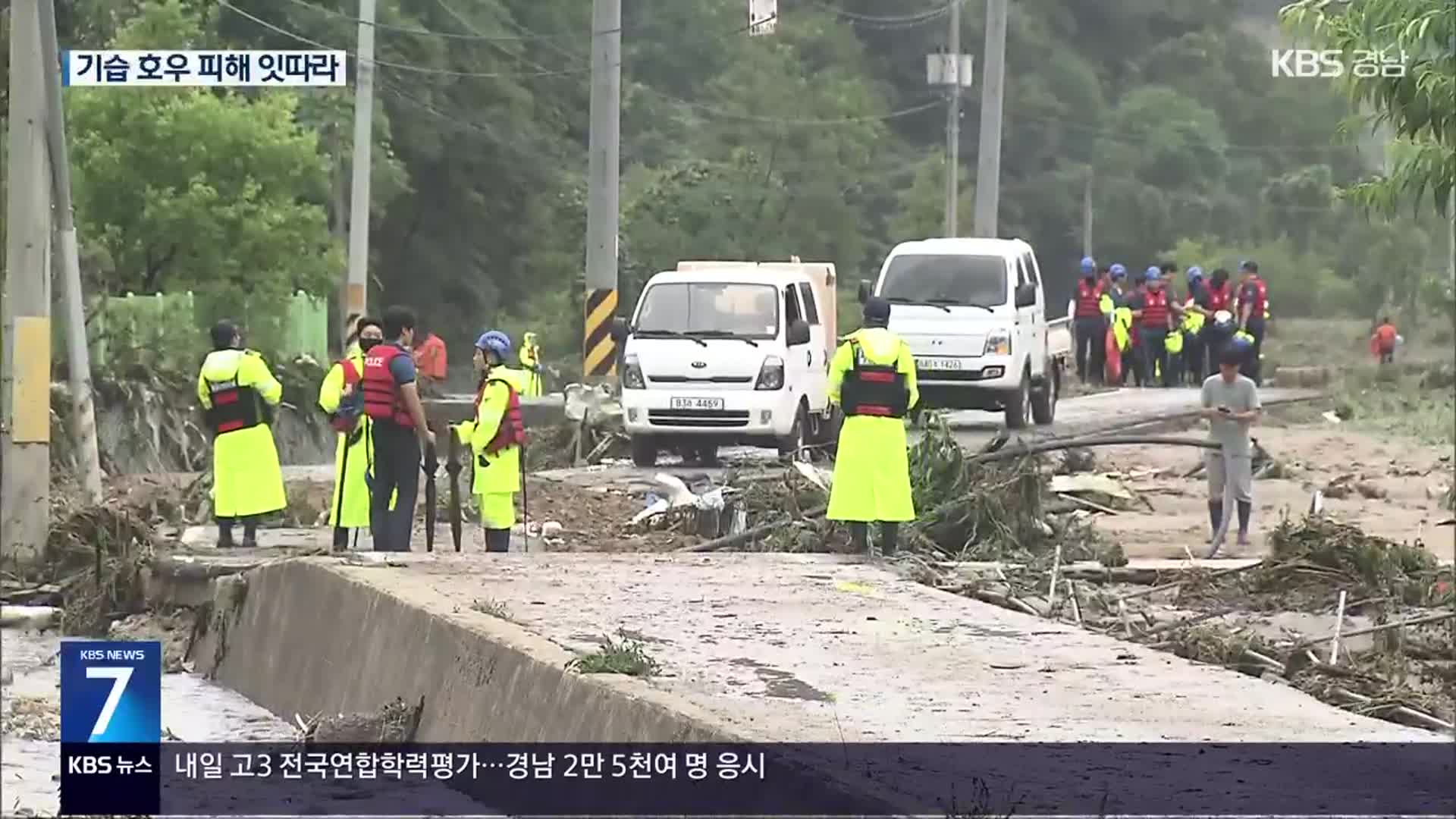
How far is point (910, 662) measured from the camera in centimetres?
1002

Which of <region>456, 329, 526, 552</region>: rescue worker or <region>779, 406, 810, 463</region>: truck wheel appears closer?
<region>456, 329, 526, 552</region>: rescue worker

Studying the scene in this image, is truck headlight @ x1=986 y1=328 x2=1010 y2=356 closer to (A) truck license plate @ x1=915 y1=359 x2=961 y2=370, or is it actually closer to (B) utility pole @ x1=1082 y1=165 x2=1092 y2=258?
(A) truck license plate @ x1=915 y1=359 x2=961 y2=370

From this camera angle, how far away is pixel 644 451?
20969 mm

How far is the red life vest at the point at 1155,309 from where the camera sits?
31.0 m

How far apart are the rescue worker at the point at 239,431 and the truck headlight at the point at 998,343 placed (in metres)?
9.88

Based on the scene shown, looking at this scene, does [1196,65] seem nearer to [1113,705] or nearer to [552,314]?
[552,314]

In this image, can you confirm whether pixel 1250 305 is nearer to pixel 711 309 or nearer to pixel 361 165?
pixel 711 309

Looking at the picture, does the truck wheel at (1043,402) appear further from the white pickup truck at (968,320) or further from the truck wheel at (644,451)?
the truck wheel at (644,451)

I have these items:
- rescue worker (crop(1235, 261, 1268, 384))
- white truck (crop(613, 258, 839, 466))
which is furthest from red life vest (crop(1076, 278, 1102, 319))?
white truck (crop(613, 258, 839, 466))

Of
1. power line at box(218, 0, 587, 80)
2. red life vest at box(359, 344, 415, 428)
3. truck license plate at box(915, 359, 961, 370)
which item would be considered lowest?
truck license plate at box(915, 359, 961, 370)

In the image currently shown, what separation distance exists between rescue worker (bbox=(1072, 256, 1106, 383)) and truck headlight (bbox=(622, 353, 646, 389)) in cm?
1118

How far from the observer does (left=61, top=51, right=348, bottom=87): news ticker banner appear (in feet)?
61.4

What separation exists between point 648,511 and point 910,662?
298 inches

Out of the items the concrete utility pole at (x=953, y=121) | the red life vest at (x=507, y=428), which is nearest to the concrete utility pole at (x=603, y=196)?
the red life vest at (x=507, y=428)
